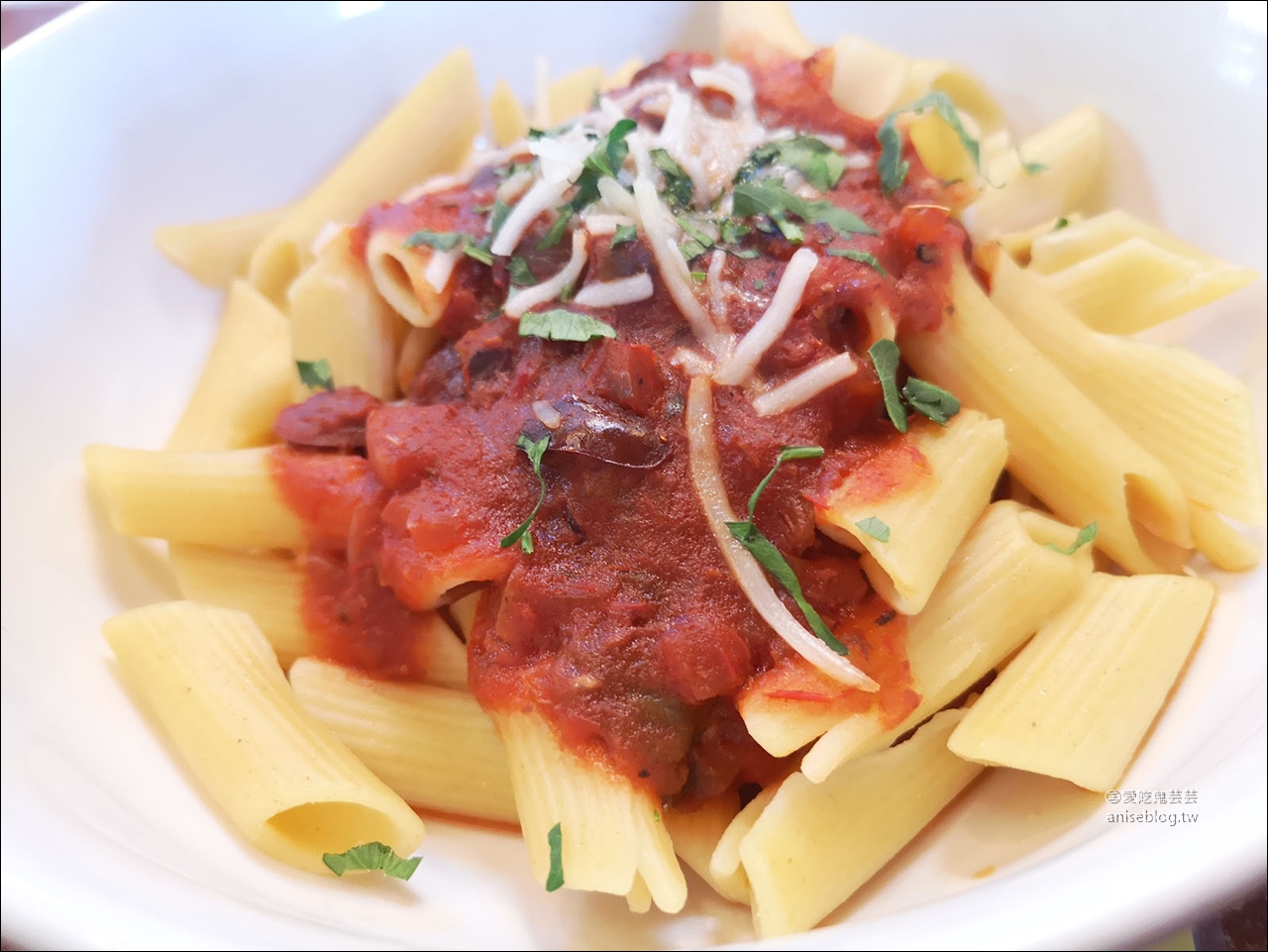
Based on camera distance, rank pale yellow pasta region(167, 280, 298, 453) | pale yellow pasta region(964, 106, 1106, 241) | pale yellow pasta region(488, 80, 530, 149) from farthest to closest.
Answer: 1. pale yellow pasta region(488, 80, 530, 149)
2. pale yellow pasta region(964, 106, 1106, 241)
3. pale yellow pasta region(167, 280, 298, 453)

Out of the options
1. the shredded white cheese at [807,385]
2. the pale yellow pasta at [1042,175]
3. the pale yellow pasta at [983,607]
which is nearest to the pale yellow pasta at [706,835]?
the pale yellow pasta at [983,607]

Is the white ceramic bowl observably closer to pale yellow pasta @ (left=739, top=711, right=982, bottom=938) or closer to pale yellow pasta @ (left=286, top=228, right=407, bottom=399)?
pale yellow pasta @ (left=739, top=711, right=982, bottom=938)

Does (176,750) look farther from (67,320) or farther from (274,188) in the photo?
(274,188)

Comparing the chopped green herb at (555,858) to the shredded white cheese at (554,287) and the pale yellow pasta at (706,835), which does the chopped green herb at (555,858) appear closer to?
the pale yellow pasta at (706,835)

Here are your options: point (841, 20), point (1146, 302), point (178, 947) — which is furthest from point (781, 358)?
point (841, 20)

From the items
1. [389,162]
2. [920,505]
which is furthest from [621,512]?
[389,162]

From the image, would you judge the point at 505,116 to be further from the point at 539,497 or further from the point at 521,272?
the point at 539,497

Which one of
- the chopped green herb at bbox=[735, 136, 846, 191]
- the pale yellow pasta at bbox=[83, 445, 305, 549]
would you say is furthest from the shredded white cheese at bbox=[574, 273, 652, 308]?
the pale yellow pasta at bbox=[83, 445, 305, 549]
